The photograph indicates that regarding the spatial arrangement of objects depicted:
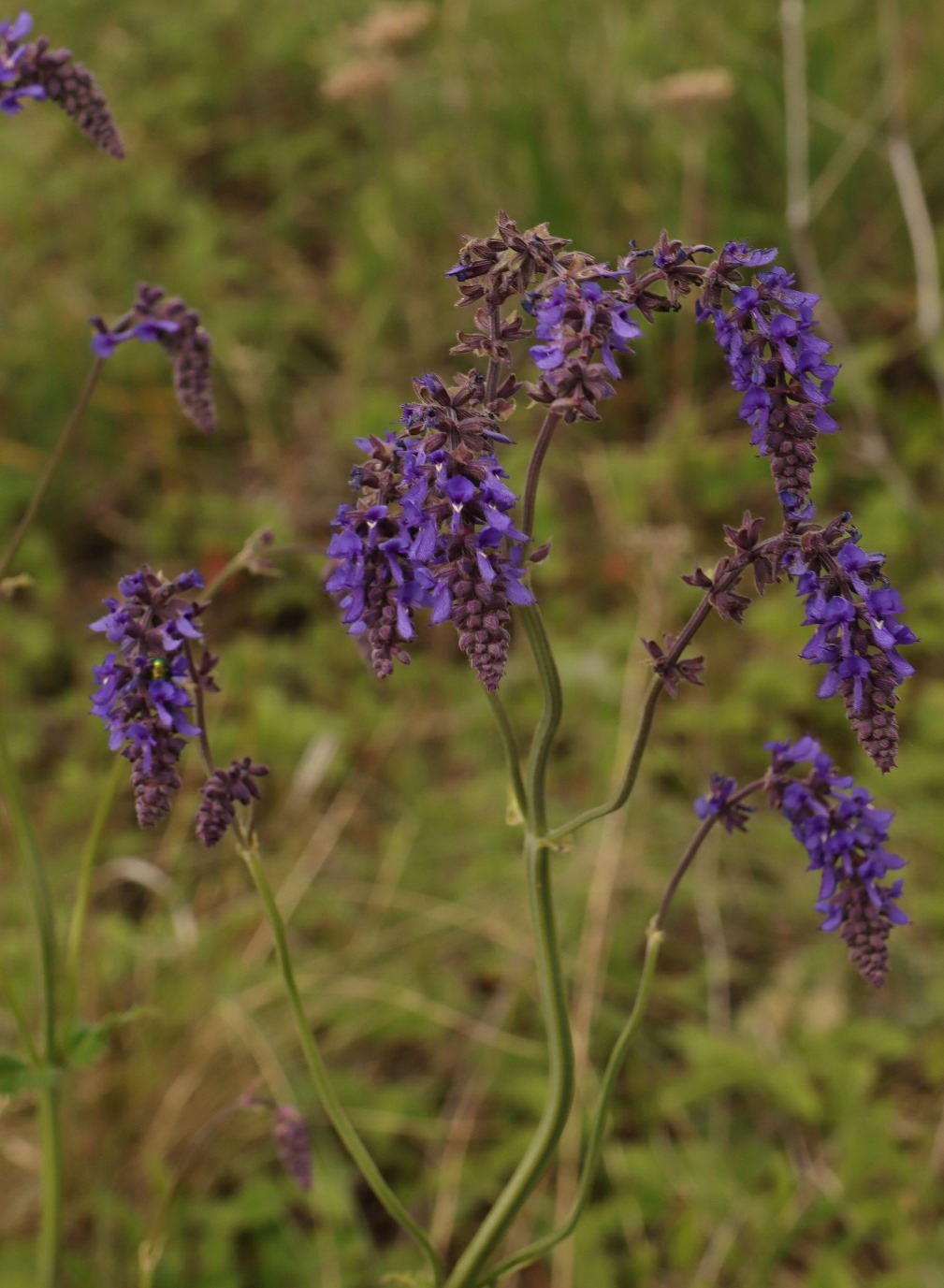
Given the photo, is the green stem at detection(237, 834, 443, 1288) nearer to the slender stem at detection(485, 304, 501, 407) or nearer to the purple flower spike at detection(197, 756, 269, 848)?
the purple flower spike at detection(197, 756, 269, 848)

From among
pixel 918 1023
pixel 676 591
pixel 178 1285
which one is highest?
pixel 676 591

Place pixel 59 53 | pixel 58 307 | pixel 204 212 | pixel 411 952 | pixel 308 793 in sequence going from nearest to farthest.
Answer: pixel 59 53 → pixel 411 952 → pixel 308 793 → pixel 58 307 → pixel 204 212

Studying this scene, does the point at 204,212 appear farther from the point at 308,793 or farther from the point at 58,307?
the point at 308,793

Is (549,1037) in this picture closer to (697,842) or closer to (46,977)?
(697,842)

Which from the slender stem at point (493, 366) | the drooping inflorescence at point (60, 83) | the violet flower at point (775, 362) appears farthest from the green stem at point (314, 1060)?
the drooping inflorescence at point (60, 83)

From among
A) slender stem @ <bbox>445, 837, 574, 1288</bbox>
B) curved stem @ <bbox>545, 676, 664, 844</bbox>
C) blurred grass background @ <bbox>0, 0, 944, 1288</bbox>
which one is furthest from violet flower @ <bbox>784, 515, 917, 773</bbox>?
blurred grass background @ <bbox>0, 0, 944, 1288</bbox>

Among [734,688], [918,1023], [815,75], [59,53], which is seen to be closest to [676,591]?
[734,688]

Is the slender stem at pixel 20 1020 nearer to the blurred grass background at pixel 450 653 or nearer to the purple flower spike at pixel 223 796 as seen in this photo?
the blurred grass background at pixel 450 653

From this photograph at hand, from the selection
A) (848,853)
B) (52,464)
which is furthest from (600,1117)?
(52,464)
